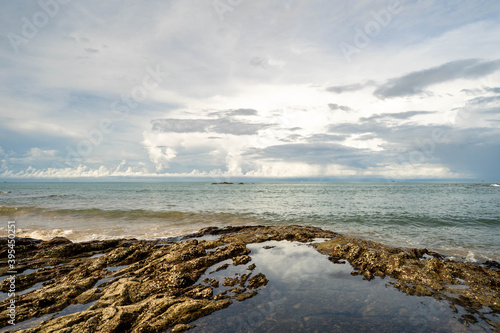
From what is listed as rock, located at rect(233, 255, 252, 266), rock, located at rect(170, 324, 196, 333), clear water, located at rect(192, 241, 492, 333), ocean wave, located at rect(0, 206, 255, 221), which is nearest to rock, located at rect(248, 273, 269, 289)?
clear water, located at rect(192, 241, 492, 333)

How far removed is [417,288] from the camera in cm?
835

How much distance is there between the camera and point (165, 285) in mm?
8242

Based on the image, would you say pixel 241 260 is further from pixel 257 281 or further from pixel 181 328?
pixel 181 328

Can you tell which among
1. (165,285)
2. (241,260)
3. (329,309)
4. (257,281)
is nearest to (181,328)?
(165,285)

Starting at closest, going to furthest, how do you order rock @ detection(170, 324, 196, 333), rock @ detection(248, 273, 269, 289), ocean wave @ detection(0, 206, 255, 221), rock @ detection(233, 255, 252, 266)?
rock @ detection(170, 324, 196, 333), rock @ detection(248, 273, 269, 289), rock @ detection(233, 255, 252, 266), ocean wave @ detection(0, 206, 255, 221)

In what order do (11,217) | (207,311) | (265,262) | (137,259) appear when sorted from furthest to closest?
1. (11,217)
2. (137,259)
3. (265,262)
4. (207,311)

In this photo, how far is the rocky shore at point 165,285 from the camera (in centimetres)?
639

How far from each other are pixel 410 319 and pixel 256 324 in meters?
4.53

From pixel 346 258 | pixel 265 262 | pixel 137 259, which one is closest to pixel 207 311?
pixel 265 262

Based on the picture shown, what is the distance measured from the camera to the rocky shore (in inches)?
251

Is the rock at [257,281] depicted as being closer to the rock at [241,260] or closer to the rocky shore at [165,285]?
the rocky shore at [165,285]


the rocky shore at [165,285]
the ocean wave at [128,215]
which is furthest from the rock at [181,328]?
the ocean wave at [128,215]

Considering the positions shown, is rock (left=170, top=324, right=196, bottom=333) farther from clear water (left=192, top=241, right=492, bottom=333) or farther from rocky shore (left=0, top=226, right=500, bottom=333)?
clear water (left=192, top=241, right=492, bottom=333)

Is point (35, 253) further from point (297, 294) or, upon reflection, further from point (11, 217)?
point (11, 217)
